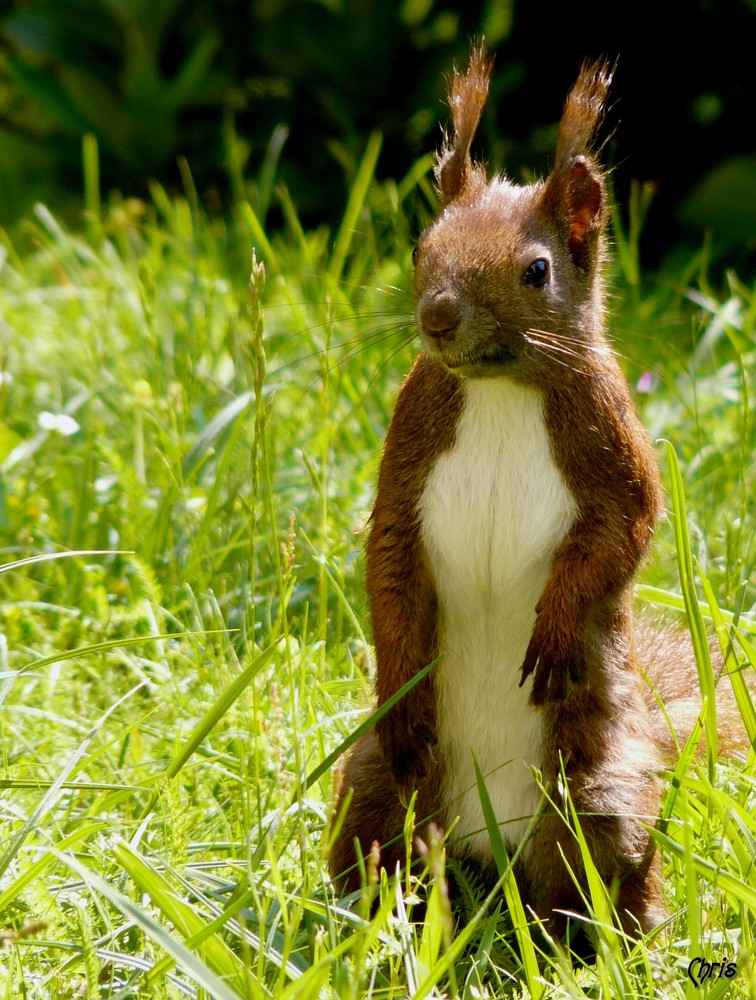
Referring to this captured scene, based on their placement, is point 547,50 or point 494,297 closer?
point 494,297

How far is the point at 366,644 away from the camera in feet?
9.86

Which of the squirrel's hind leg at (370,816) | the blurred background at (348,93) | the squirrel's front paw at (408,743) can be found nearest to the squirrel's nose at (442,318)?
the squirrel's front paw at (408,743)

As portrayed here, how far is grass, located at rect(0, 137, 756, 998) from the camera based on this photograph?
6.59 ft

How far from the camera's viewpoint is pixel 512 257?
7.72 ft

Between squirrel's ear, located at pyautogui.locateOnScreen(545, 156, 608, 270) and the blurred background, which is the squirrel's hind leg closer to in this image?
squirrel's ear, located at pyautogui.locateOnScreen(545, 156, 608, 270)

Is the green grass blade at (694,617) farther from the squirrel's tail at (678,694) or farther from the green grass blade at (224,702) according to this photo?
the green grass blade at (224,702)

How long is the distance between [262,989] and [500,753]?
76cm

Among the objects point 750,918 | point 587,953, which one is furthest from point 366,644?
point 750,918

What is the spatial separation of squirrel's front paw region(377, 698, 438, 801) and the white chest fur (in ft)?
0.22

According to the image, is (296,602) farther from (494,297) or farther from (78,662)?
Result: (494,297)

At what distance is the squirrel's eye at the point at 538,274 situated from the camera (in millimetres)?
2365

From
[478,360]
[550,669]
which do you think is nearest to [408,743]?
[550,669]

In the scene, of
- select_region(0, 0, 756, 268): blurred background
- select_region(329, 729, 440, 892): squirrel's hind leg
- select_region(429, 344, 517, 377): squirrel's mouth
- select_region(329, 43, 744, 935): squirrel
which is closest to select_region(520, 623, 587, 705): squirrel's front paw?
select_region(329, 43, 744, 935): squirrel

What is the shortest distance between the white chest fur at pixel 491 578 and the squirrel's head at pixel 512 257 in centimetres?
10
